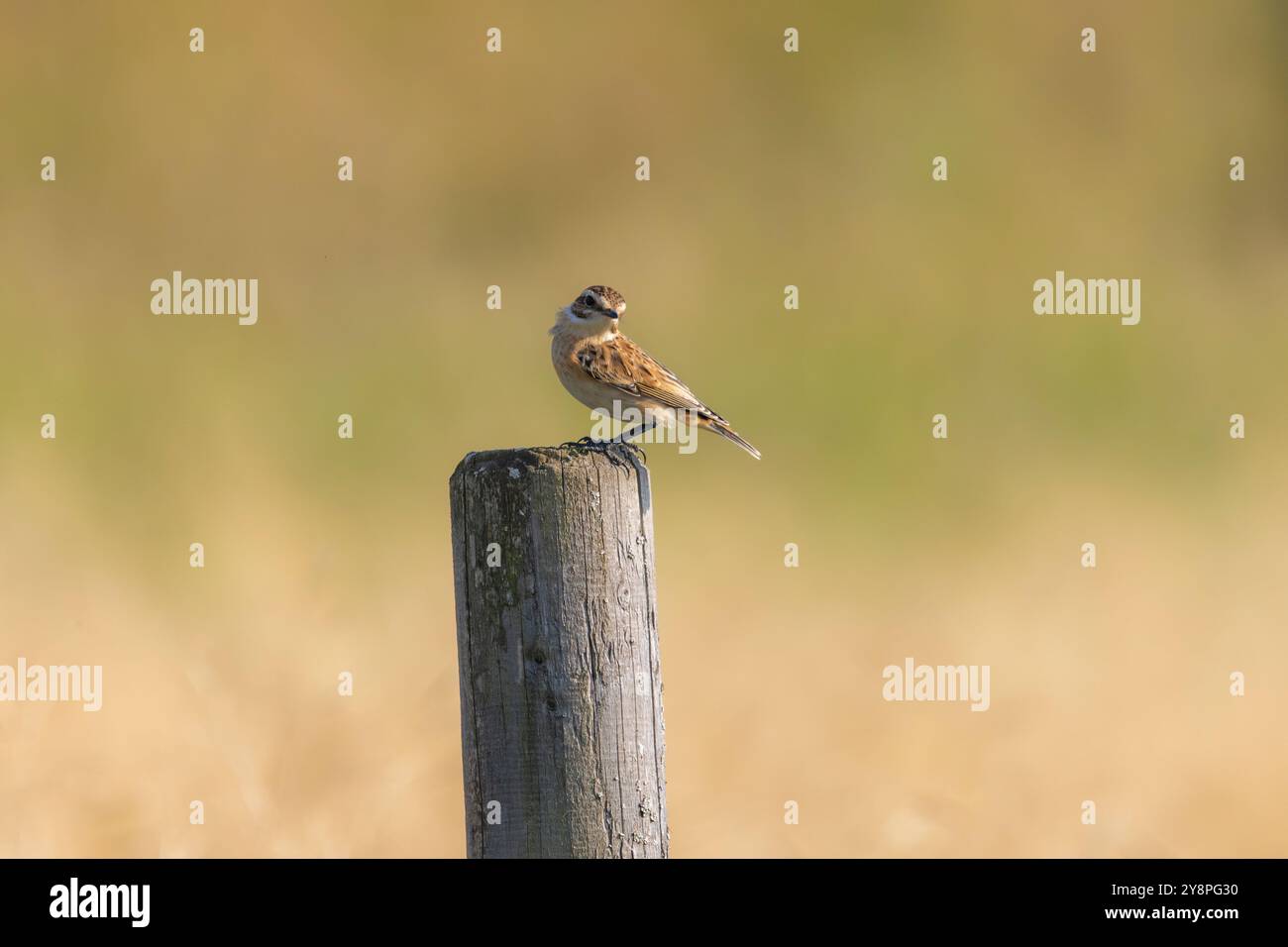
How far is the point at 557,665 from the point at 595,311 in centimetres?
A: 345

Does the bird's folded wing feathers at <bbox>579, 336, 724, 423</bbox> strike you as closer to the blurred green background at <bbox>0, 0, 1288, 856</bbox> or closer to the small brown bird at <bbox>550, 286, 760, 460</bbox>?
the small brown bird at <bbox>550, 286, 760, 460</bbox>

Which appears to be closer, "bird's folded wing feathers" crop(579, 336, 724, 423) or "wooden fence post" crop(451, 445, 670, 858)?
"wooden fence post" crop(451, 445, 670, 858)

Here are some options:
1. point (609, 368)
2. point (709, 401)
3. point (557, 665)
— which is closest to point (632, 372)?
point (609, 368)

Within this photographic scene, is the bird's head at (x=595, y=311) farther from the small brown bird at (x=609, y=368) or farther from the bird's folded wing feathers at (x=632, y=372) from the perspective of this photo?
the bird's folded wing feathers at (x=632, y=372)

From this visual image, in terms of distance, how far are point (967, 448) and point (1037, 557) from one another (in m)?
1.60

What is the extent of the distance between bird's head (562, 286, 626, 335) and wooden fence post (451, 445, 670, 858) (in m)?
3.13

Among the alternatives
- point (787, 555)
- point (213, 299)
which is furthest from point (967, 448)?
point (213, 299)

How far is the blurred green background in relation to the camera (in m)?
10.6

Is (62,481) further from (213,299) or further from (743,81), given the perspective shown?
(743,81)

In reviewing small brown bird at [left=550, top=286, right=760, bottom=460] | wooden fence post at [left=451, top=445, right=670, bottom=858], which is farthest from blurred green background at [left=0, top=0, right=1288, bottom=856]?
wooden fence post at [left=451, top=445, right=670, bottom=858]

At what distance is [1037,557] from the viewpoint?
14297 millimetres

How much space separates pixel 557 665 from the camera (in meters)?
4.35
